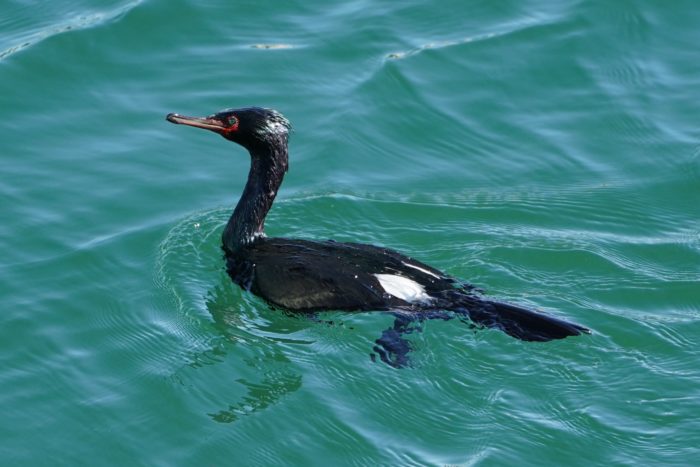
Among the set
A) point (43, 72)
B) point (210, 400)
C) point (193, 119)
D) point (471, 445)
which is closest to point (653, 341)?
point (471, 445)

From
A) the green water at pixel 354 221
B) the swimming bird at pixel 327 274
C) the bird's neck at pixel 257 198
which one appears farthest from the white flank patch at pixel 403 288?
the bird's neck at pixel 257 198

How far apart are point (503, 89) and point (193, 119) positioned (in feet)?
12.9

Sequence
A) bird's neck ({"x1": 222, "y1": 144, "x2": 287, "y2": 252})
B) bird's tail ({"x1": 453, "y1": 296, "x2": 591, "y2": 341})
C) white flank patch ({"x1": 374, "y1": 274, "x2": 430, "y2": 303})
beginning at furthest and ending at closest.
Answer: bird's neck ({"x1": 222, "y1": 144, "x2": 287, "y2": 252}) < white flank patch ({"x1": 374, "y1": 274, "x2": 430, "y2": 303}) < bird's tail ({"x1": 453, "y1": 296, "x2": 591, "y2": 341})

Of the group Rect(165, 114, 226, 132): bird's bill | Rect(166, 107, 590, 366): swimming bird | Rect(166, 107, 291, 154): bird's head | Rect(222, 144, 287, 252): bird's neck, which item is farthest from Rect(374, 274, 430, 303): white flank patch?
Rect(165, 114, 226, 132): bird's bill

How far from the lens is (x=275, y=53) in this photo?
13641 mm

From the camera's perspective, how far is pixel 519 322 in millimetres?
9562

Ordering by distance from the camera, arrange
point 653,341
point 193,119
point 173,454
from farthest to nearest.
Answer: point 193,119 → point 653,341 → point 173,454

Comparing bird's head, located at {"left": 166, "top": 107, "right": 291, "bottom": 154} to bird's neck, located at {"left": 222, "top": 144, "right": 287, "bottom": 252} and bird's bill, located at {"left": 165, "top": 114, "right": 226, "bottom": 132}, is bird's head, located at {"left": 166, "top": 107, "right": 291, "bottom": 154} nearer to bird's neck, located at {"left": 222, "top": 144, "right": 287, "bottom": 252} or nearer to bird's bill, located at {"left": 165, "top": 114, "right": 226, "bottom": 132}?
bird's bill, located at {"left": 165, "top": 114, "right": 226, "bottom": 132}

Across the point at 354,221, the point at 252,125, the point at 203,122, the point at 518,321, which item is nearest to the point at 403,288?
the point at 518,321

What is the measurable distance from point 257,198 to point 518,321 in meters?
2.42

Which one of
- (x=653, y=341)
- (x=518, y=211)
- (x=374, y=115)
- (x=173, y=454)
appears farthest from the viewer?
(x=374, y=115)

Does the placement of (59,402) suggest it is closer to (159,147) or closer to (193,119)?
(193,119)

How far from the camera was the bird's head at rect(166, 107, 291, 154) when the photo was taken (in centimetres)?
1057

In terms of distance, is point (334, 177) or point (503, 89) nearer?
point (334, 177)
